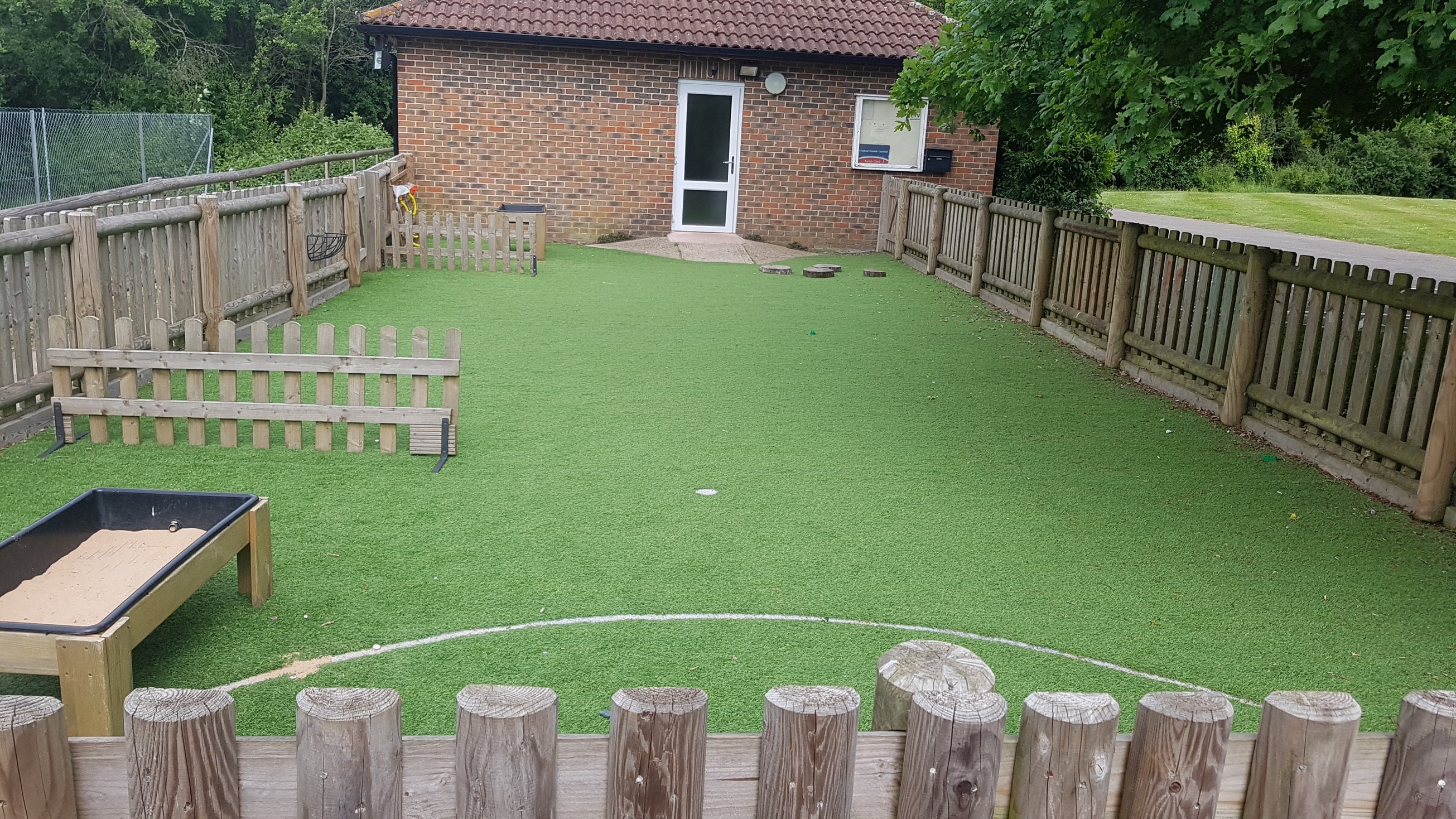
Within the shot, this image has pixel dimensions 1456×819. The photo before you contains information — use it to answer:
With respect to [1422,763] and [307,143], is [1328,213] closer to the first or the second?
[307,143]

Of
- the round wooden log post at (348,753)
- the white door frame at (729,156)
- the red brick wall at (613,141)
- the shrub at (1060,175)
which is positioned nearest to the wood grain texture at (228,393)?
the round wooden log post at (348,753)

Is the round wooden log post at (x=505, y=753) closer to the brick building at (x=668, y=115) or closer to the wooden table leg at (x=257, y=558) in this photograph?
the wooden table leg at (x=257, y=558)

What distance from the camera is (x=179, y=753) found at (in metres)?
1.82

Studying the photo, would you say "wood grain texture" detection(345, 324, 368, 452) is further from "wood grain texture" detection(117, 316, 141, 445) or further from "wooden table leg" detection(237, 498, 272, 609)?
"wooden table leg" detection(237, 498, 272, 609)

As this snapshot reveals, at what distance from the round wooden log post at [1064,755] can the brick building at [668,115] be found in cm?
1815

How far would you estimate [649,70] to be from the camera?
64.0 ft

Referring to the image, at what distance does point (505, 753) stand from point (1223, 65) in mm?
5411

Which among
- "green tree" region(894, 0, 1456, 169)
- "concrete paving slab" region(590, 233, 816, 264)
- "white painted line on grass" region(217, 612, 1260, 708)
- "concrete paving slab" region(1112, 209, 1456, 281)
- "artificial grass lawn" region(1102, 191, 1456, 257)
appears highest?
"green tree" region(894, 0, 1456, 169)

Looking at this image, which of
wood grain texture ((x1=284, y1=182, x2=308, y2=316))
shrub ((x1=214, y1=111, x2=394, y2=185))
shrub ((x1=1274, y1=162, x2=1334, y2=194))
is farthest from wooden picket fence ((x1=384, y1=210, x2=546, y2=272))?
shrub ((x1=1274, y1=162, x2=1334, y2=194))

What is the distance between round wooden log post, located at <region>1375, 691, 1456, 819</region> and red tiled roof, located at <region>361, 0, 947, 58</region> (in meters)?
18.2

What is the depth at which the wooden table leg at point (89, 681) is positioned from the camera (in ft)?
11.4

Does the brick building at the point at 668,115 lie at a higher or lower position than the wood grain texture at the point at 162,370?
higher

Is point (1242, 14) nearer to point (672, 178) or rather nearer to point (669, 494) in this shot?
point (669, 494)

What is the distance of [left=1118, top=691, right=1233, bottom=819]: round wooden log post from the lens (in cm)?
201
